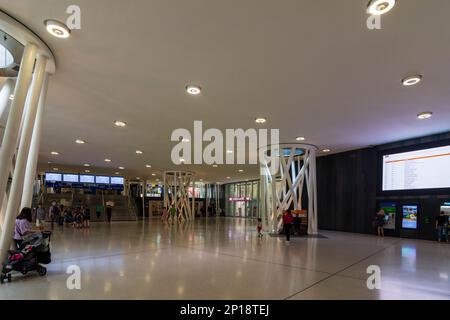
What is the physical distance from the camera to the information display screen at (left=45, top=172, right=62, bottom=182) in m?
32.9

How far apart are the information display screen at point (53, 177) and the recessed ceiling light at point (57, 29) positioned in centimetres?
3333

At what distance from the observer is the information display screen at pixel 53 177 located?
32.9 meters

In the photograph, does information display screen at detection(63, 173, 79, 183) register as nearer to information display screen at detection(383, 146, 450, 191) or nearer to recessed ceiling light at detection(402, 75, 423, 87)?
information display screen at detection(383, 146, 450, 191)

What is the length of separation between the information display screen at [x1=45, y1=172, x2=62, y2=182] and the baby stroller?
3178cm

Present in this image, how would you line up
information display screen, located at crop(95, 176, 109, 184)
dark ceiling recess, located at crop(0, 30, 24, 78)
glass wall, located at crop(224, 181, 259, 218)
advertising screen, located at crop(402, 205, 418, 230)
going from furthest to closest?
glass wall, located at crop(224, 181, 259, 218) < information display screen, located at crop(95, 176, 109, 184) < advertising screen, located at crop(402, 205, 418, 230) < dark ceiling recess, located at crop(0, 30, 24, 78)

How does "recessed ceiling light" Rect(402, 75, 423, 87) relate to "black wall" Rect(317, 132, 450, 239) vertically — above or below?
above

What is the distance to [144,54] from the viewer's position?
590 centimetres

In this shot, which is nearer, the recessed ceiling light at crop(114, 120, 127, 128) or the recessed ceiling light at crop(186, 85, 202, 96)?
the recessed ceiling light at crop(186, 85, 202, 96)

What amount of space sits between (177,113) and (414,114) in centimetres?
851

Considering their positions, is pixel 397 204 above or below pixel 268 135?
below

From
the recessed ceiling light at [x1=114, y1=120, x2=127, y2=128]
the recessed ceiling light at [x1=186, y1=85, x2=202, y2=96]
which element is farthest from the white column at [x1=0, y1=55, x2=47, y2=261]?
the recessed ceiling light at [x1=114, y1=120, x2=127, y2=128]

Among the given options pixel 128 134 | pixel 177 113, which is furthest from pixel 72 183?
pixel 177 113
